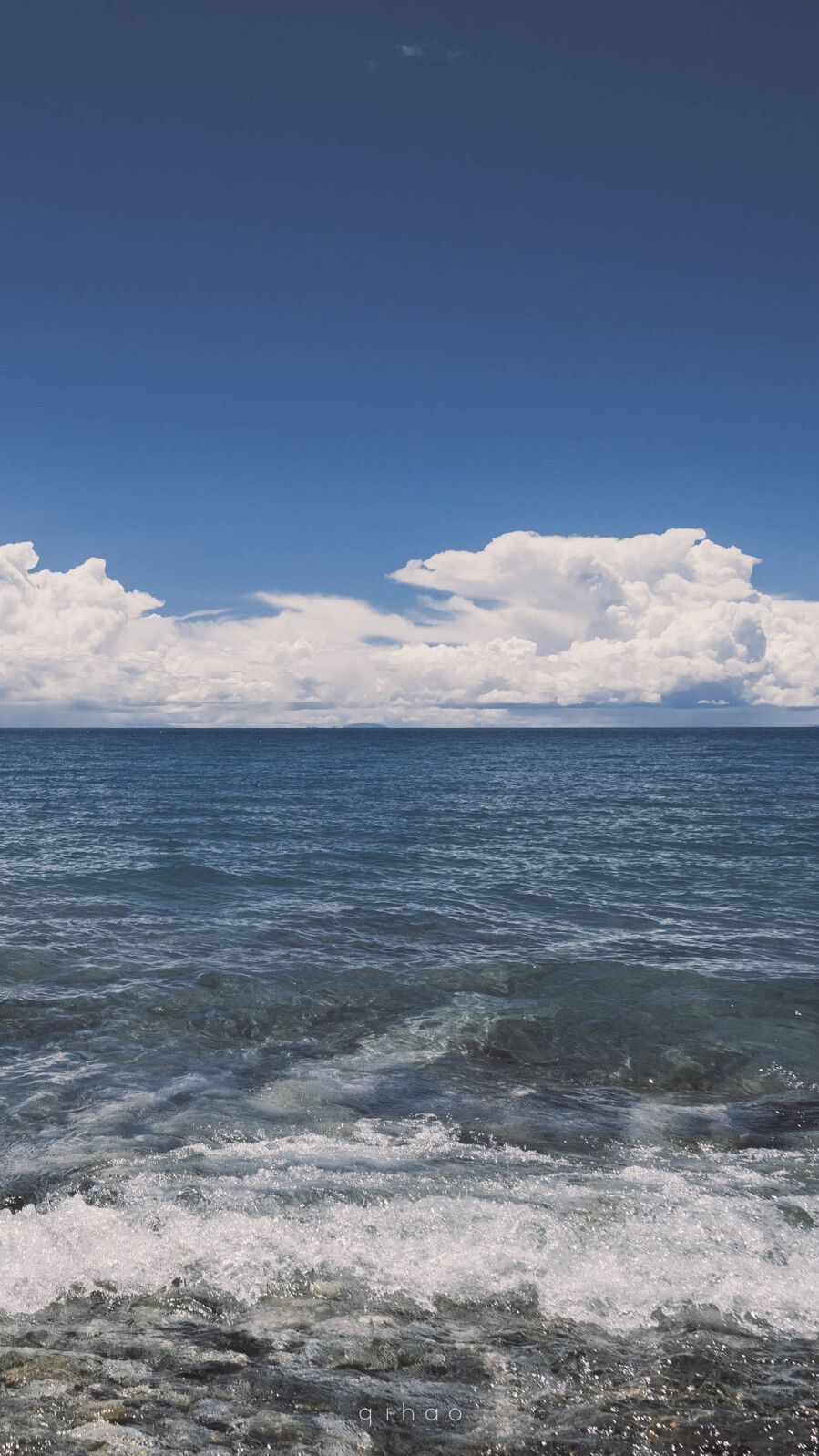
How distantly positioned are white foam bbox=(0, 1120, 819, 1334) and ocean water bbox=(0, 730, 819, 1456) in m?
0.04

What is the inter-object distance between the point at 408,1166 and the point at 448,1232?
165cm

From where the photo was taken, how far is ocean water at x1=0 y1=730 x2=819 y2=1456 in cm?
570

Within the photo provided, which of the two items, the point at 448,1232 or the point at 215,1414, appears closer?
the point at 215,1414

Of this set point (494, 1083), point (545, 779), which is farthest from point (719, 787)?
point (494, 1083)

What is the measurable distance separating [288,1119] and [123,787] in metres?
57.6

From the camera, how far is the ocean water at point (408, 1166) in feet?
18.7

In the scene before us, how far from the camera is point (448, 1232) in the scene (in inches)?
317

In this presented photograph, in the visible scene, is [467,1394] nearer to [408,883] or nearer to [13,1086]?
[13,1086]

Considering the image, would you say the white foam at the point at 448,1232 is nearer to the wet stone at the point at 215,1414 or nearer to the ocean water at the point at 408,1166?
the ocean water at the point at 408,1166

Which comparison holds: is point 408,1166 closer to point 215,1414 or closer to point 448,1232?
point 448,1232

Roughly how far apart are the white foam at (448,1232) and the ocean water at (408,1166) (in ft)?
0.13

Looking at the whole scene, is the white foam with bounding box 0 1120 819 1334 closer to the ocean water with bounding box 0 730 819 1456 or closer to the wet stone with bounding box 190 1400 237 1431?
the ocean water with bounding box 0 730 819 1456

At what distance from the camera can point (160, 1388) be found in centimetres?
570

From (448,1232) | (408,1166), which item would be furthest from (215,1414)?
(408,1166)
